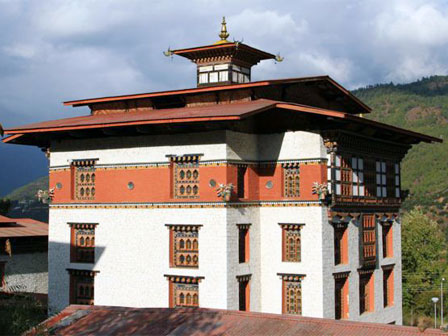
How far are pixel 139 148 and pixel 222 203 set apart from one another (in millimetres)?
3897

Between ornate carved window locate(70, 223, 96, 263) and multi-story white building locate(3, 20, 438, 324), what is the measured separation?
0.17 ft

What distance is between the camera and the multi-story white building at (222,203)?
2247cm

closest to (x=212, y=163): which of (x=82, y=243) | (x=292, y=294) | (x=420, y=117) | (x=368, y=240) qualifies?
(x=292, y=294)

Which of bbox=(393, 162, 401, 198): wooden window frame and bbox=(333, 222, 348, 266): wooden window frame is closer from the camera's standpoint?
bbox=(333, 222, 348, 266): wooden window frame

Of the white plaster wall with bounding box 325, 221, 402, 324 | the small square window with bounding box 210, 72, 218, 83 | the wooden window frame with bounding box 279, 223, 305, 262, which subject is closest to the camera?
the wooden window frame with bounding box 279, 223, 305, 262

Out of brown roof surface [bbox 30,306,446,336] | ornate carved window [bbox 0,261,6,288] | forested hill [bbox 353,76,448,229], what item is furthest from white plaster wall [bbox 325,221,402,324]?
forested hill [bbox 353,76,448,229]

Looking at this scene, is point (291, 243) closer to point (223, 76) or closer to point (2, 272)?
point (223, 76)

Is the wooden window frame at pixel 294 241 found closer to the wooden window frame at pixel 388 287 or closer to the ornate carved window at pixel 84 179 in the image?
the wooden window frame at pixel 388 287

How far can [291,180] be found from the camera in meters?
23.3

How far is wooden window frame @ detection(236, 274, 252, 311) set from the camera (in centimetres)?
2278

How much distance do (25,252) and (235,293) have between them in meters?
11.5

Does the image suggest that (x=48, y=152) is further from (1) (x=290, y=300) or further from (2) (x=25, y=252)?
(1) (x=290, y=300)

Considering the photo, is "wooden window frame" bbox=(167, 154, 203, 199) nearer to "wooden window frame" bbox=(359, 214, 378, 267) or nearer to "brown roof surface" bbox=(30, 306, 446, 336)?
"brown roof surface" bbox=(30, 306, 446, 336)

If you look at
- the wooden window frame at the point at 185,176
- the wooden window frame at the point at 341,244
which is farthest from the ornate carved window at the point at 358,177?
the wooden window frame at the point at 185,176
